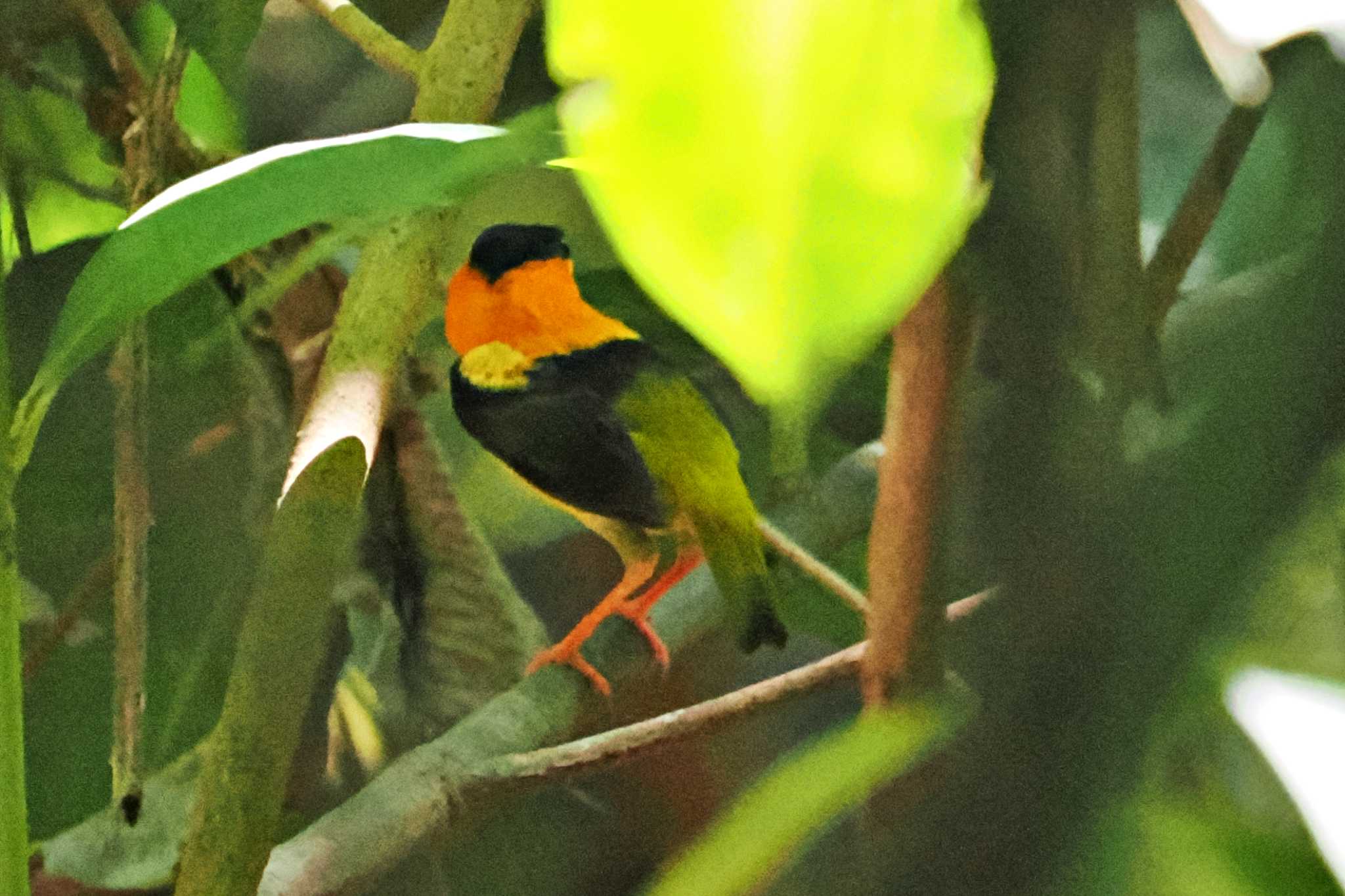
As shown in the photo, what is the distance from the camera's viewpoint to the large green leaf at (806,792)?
326mm

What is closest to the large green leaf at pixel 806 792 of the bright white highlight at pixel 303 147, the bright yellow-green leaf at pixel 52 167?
the bright white highlight at pixel 303 147

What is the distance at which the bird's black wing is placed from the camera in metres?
0.38

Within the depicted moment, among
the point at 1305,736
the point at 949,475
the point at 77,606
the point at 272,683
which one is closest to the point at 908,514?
the point at 949,475

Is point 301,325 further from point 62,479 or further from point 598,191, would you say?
point 598,191

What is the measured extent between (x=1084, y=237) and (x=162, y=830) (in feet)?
1.27

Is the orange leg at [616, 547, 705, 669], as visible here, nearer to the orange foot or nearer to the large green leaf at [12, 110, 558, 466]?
the orange foot

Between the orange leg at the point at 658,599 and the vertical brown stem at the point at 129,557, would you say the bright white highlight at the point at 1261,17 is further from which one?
the vertical brown stem at the point at 129,557

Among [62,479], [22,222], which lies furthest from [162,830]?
[22,222]

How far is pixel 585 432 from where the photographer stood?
0.38 metres

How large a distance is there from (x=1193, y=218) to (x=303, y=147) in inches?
10.1

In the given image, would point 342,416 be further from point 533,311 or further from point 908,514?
point 908,514

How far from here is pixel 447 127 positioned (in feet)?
0.95

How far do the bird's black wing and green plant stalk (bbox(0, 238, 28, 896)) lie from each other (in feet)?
0.52

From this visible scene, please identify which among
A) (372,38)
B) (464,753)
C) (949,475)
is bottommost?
(464,753)
